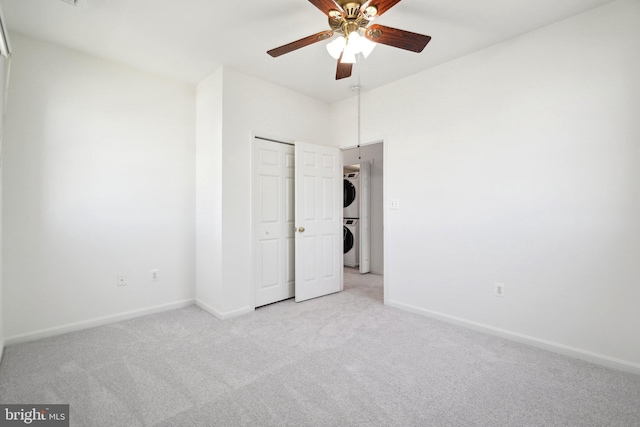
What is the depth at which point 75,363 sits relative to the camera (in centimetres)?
214

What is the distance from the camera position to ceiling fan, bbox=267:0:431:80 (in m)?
1.70

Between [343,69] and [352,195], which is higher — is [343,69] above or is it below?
above

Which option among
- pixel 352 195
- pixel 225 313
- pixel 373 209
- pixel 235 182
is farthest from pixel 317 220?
pixel 352 195

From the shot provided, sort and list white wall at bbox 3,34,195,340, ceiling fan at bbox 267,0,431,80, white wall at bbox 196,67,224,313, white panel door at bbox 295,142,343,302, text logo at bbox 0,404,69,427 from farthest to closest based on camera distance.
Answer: white panel door at bbox 295,142,343,302
white wall at bbox 196,67,224,313
white wall at bbox 3,34,195,340
ceiling fan at bbox 267,0,431,80
text logo at bbox 0,404,69,427

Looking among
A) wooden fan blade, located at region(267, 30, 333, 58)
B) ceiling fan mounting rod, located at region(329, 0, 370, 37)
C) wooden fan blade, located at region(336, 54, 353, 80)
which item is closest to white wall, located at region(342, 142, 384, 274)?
wooden fan blade, located at region(336, 54, 353, 80)

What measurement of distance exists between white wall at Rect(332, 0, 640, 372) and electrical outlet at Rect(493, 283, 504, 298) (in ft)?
0.17

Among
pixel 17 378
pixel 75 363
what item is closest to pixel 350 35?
pixel 75 363

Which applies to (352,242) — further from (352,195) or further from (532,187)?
(532,187)

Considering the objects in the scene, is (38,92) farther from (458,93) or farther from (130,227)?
(458,93)

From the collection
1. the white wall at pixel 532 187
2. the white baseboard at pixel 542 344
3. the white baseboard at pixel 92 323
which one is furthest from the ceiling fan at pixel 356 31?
the white baseboard at pixel 92 323

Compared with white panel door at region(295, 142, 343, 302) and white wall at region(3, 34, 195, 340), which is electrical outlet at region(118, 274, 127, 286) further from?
white panel door at region(295, 142, 343, 302)

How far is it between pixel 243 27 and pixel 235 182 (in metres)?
1.39

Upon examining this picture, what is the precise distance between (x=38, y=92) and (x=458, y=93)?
3685 mm

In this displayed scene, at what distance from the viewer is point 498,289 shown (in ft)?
8.63
